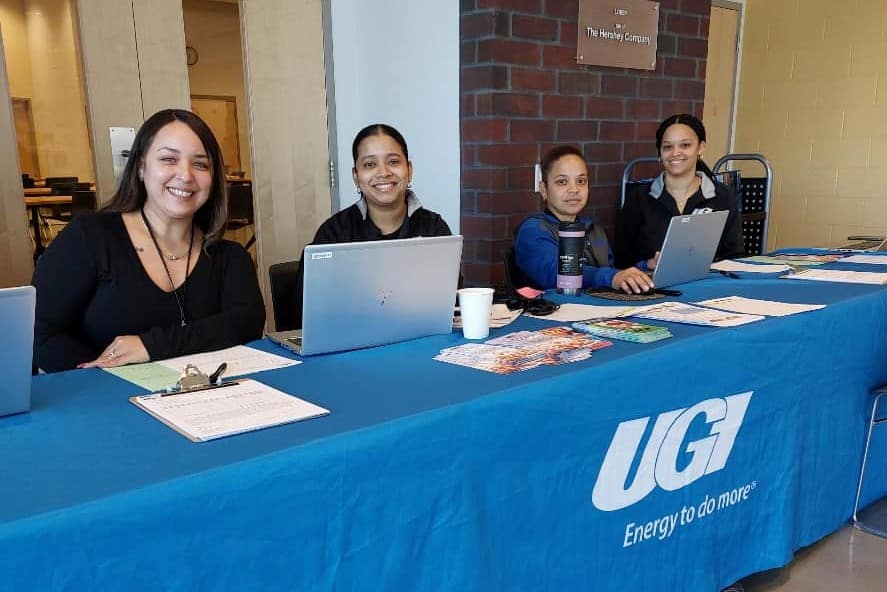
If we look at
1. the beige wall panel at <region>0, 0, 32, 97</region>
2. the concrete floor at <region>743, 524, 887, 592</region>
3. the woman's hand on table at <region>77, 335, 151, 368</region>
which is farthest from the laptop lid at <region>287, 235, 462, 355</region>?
the beige wall panel at <region>0, 0, 32, 97</region>

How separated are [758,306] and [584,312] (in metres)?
0.49

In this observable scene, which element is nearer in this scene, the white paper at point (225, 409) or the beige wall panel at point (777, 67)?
the white paper at point (225, 409)

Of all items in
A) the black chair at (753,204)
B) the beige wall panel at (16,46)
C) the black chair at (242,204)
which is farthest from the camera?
the black chair at (753,204)

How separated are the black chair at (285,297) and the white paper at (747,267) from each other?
152 cm

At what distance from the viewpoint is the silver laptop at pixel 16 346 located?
1.08m

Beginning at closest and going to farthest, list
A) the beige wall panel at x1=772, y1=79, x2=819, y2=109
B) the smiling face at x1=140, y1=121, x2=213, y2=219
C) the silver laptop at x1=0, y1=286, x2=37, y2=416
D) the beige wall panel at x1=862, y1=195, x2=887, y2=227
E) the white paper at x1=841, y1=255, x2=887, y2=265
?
the silver laptop at x1=0, y1=286, x2=37, y2=416
the smiling face at x1=140, y1=121, x2=213, y2=219
the white paper at x1=841, y1=255, x2=887, y2=265
the beige wall panel at x1=862, y1=195, x2=887, y2=227
the beige wall panel at x1=772, y1=79, x2=819, y2=109

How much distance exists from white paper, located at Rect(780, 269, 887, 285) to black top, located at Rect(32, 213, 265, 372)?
5.98 feet

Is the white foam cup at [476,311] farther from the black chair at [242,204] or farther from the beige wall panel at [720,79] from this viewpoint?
the beige wall panel at [720,79]

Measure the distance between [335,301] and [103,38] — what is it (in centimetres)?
207

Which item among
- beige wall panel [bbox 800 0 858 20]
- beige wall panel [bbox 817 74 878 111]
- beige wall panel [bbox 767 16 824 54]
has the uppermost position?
beige wall panel [bbox 800 0 858 20]


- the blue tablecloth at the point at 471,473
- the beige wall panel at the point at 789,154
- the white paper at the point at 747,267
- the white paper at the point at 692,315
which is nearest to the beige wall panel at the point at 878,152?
the beige wall panel at the point at 789,154

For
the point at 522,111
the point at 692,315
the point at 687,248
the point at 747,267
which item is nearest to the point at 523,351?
the point at 692,315

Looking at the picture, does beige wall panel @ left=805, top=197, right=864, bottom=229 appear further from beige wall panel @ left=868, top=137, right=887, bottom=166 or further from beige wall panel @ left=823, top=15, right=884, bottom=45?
beige wall panel @ left=823, top=15, right=884, bottom=45

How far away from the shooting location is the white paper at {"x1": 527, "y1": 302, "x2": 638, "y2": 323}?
6.29ft
